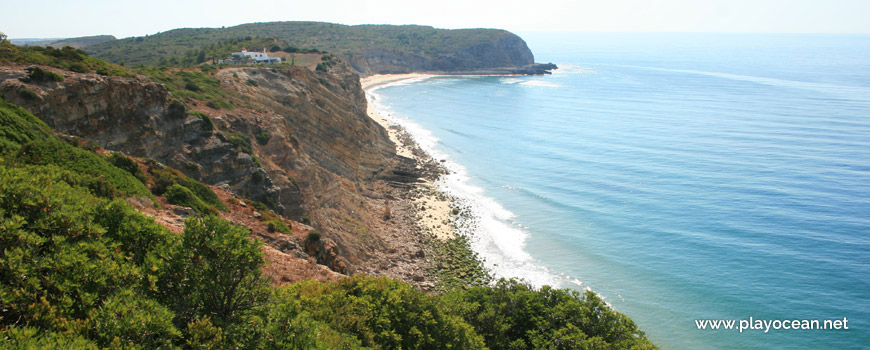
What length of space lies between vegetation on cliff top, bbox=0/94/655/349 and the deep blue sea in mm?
21026

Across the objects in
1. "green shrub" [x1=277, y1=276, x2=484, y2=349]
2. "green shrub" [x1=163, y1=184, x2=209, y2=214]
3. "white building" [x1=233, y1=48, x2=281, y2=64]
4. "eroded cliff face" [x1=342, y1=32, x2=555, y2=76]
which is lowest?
"green shrub" [x1=277, y1=276, x2=484, y2=349]

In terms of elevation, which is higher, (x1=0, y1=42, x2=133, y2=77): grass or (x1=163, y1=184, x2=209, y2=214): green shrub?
(x1=0, y1=42, x2=133, y2=77): grass

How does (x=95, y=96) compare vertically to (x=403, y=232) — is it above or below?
above

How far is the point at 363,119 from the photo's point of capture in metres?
65.0

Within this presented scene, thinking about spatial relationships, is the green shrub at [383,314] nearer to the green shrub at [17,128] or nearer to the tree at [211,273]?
the tree at [211,273]

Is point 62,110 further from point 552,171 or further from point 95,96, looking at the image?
point 552,171

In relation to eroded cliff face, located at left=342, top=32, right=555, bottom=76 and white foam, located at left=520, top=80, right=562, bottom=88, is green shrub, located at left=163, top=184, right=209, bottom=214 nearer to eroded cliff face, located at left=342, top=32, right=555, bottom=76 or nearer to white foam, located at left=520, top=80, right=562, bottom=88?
white foam, located at left=520, top=80, right=562, bottom=88

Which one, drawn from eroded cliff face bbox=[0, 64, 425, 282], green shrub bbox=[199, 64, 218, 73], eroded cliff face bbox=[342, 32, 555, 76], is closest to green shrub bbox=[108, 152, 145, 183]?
eroded cliff face bbox=[0, 64, 425, 282]

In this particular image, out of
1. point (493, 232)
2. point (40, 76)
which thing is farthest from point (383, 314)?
point (493, 232)

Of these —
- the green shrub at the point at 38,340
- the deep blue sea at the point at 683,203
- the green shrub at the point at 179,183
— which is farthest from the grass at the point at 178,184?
the deep blue sea at the point at 683,203

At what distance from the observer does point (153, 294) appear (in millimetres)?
11406

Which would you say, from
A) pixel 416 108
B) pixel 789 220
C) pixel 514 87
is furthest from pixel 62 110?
pixel 514 87

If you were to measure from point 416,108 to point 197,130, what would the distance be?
263 ft

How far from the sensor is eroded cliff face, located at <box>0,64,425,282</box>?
27047 mm
